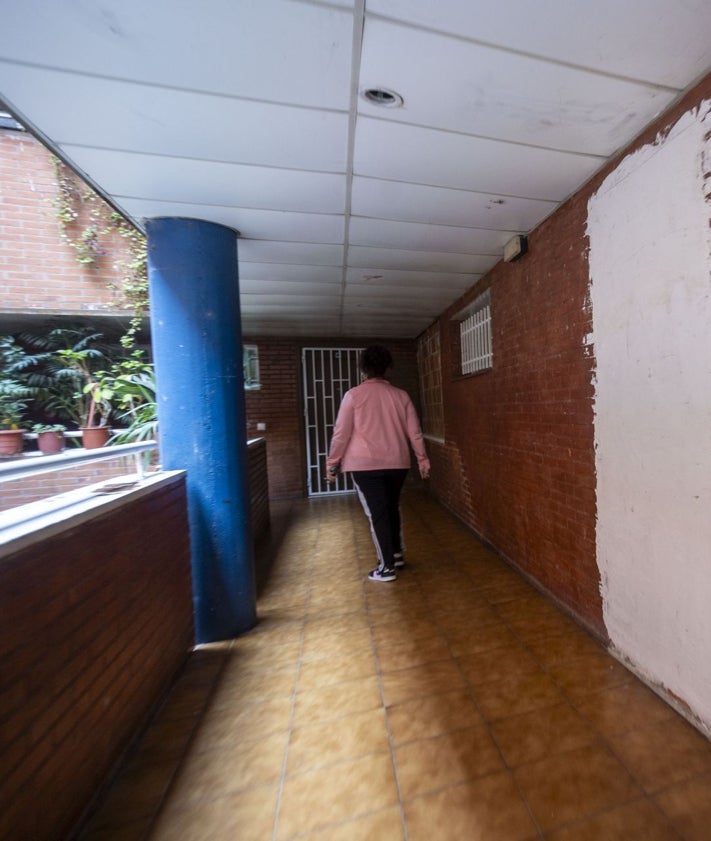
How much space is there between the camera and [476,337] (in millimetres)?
3777

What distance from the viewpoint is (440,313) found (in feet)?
14.7

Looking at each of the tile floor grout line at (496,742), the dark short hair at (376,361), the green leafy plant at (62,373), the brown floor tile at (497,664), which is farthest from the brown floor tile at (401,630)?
the green leafy plant at (62,373)

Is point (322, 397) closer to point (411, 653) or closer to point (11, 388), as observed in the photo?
point (11, 388)

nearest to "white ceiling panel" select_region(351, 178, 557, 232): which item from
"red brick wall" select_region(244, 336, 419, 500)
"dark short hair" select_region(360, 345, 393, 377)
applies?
"dark short hair" select_region(360, 345, 393, 377)

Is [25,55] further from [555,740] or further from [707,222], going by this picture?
[555,740]

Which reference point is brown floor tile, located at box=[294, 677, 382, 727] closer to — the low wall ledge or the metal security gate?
the low wall ledge

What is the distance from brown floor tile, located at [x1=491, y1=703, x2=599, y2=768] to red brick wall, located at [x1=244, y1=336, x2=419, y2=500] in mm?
4615

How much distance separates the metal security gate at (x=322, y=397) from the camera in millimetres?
5902

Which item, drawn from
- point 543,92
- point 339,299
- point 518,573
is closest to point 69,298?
point 339,299

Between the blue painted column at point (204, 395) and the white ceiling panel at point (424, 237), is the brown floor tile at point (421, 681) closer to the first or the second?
the blue painted column at point (204, 395)

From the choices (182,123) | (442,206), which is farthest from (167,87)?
(442,206)

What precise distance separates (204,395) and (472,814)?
221cm

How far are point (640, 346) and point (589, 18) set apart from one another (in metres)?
1.23

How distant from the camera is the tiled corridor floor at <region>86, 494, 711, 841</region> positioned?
113cm
